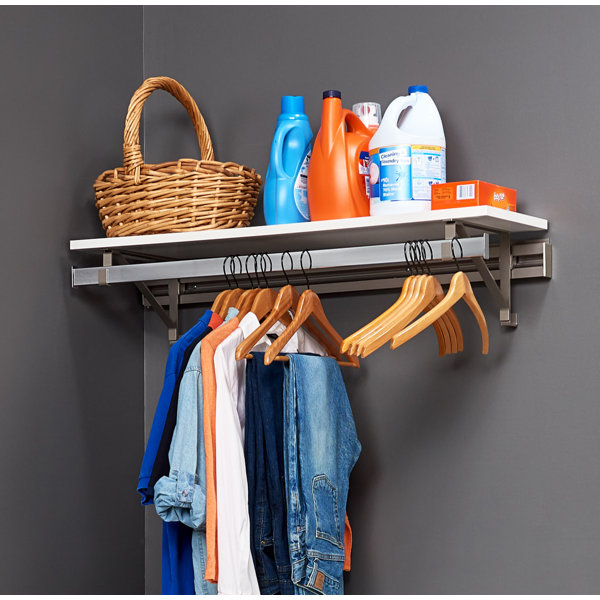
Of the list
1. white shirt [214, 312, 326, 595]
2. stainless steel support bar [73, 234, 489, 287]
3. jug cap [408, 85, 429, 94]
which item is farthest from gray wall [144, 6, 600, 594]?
white shirt [214, 312, 326, 595]

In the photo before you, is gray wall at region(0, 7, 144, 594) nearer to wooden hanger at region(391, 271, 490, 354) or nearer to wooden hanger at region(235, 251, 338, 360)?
wooden hanger at region(235, 251, 338, 360)

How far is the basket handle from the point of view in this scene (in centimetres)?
201

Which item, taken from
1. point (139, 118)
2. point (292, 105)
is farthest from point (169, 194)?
point (292, 105)

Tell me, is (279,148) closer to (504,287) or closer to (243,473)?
(504,287)

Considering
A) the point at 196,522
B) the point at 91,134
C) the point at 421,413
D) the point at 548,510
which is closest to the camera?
the point at 196,522

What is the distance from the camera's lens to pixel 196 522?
1.70 meters

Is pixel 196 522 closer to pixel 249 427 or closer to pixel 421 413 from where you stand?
pixel 249 427

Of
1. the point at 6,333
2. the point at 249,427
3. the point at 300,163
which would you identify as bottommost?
the point at 249,427

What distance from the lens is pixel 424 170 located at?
1786 mm

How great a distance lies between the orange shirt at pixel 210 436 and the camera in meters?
1.68

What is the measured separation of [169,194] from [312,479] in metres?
0.65

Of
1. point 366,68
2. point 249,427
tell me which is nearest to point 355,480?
point 249,427

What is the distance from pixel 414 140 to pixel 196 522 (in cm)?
81

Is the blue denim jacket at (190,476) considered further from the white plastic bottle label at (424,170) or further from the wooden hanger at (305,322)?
the white plastic bottle label at (424,170)
